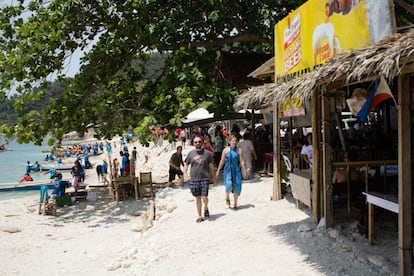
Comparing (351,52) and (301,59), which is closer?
(351,52)

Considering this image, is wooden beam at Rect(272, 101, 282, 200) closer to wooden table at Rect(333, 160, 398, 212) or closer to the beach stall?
the beach stall

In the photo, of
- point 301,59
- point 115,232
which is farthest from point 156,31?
point 301,59

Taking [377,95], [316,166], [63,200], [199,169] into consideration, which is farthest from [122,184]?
[377,95]

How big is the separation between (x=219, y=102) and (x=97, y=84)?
15.3 feet

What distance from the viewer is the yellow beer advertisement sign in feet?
17.7

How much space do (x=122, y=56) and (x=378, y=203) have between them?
11.3m

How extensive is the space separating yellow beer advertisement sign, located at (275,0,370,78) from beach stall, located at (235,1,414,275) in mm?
15

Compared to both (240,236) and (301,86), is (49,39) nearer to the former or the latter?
(240,236)

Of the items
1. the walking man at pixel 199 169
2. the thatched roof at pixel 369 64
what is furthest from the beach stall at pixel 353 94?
the walking man at pixel 199 169

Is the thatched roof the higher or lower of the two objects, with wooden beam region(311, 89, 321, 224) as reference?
higher

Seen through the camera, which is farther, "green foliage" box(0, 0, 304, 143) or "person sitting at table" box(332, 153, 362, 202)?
"green foliage" box(0, 0, 304, 143)

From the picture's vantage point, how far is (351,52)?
4738 millimetres

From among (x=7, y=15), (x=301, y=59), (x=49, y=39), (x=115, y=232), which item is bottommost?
(x=115, y=232)

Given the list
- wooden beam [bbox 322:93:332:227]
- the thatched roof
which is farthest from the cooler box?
the thatched roof
